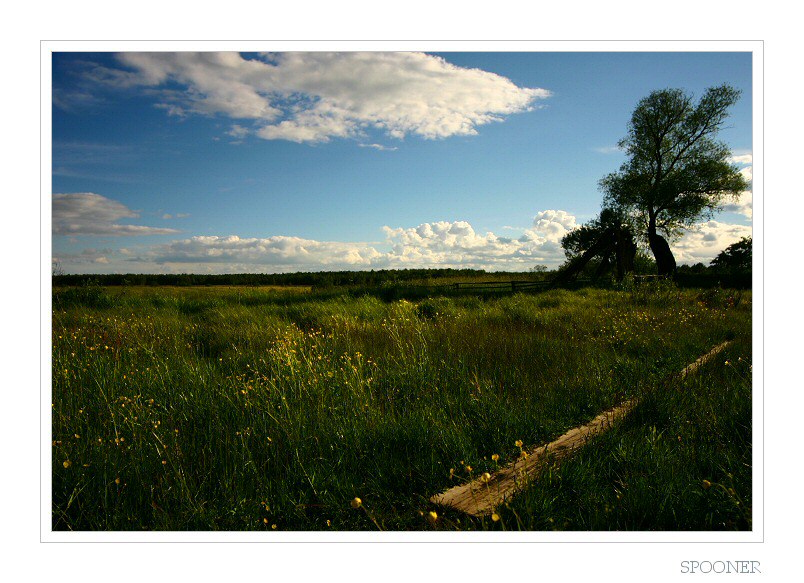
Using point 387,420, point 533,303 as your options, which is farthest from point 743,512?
point 533,303

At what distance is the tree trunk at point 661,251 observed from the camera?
2033cm

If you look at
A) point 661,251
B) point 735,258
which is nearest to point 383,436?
point 735,258

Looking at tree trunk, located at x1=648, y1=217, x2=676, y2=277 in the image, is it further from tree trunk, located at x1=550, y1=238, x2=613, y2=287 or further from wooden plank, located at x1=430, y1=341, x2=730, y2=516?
wooden plank, located at x1=430, y1=341, x2=730, y2=516

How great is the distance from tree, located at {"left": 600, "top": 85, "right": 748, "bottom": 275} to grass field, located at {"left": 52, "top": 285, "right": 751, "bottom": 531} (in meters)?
17.9

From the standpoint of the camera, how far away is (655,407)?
139 inches

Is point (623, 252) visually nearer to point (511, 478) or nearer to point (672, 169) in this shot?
point (672, 169)

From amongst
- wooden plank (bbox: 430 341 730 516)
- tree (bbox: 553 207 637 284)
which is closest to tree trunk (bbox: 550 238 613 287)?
tree (bbox: 553 207 637 284)

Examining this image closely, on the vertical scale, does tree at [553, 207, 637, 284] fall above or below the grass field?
above

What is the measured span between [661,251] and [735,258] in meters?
8.72

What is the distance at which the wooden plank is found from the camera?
7.50 ft

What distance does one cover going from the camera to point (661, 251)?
68.4ft

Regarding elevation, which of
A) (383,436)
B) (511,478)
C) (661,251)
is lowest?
(511,478)

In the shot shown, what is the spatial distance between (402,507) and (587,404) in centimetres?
202

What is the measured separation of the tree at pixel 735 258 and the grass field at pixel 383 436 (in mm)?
7399
